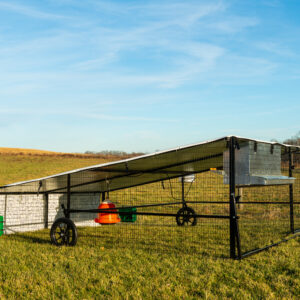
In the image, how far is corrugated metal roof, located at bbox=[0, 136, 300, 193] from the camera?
6.87 meters

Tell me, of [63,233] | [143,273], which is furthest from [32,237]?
[143,273]

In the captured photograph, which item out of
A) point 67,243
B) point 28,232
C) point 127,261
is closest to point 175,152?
point 127,261

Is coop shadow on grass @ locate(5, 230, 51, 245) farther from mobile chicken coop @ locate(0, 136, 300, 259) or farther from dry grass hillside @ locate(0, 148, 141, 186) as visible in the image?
dry grass hillside @ locate(0, 148, 141, 186)

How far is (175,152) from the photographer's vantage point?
6.78 m

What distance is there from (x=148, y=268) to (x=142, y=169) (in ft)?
10.5

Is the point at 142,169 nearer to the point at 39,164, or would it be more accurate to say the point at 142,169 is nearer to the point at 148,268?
the point at 148,268

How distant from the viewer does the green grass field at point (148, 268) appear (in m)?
4.71

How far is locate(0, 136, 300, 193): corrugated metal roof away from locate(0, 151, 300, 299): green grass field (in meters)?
1.48

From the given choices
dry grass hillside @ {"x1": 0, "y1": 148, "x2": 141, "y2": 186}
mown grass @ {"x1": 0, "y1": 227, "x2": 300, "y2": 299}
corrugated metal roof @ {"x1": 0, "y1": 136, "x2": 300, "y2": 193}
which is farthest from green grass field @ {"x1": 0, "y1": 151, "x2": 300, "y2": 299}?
dry grass hillside @ {"x1": 0, "y1": 148, "x2": 141, "y2": 186}

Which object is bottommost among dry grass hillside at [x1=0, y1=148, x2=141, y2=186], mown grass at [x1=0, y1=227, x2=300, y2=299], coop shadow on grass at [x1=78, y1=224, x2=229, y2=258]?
mown grass at [x1=0, y1=227, x2=300, y2=299]

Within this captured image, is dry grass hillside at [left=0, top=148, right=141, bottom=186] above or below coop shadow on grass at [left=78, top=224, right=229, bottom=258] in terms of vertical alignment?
above

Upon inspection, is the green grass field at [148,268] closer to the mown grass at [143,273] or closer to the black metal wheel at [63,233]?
the mown grass at [143,273]

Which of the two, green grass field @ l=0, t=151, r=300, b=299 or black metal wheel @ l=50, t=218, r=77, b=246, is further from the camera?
black metal wheel @ l=50, t=218, r=77, b=246

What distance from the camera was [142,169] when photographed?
8.78 metres
